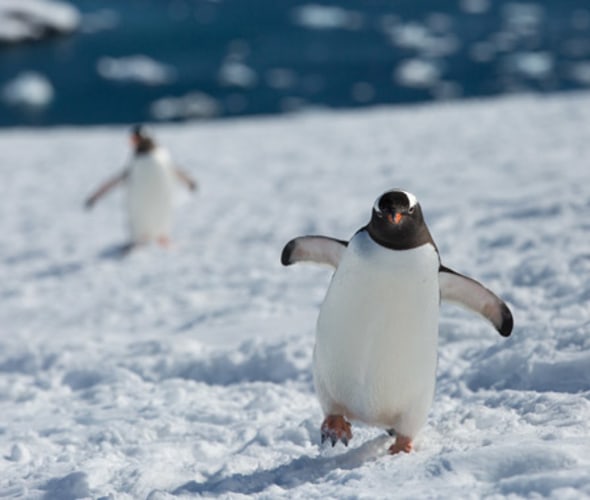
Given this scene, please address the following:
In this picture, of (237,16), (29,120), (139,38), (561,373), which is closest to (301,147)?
(561,373)

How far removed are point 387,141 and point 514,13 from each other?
2441 cm

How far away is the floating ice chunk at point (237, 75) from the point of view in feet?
80.5

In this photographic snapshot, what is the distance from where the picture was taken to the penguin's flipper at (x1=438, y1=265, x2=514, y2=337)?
9.77 ft

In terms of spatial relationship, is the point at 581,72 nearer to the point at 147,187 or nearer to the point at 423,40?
the point at 423,40

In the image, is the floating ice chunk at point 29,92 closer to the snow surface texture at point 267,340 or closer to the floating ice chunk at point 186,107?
the floating ice chunk at point 186,107

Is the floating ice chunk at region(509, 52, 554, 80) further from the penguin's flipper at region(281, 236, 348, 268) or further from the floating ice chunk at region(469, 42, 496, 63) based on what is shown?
the penguin's flipper at region(281, 236, 348, 268)

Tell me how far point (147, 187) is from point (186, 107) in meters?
16.2

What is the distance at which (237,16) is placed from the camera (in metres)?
33.3

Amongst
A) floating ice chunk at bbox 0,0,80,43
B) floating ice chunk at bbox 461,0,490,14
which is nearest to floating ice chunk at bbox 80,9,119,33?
floating ice chunk at bbox 0,0,80,43

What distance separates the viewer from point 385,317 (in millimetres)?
2895

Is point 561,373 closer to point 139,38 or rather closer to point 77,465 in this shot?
point 77,465

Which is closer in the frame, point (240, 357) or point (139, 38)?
point (240, 357)

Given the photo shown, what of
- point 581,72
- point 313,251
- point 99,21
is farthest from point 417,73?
point 313,251

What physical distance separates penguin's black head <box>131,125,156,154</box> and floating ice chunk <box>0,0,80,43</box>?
23.7 m
